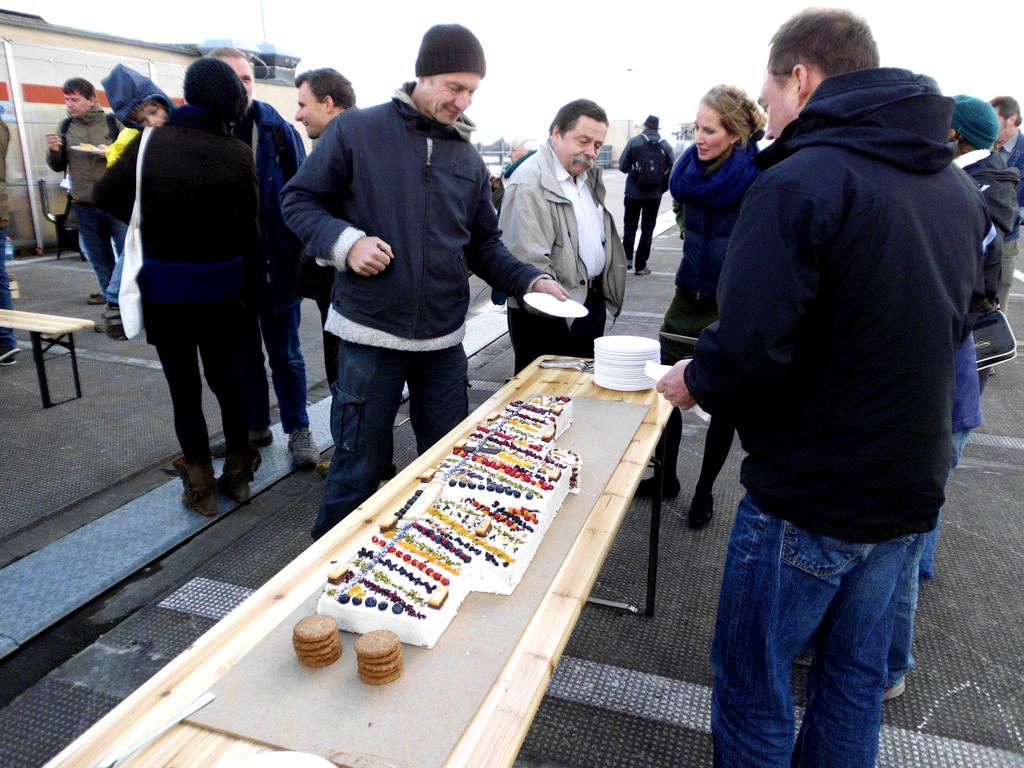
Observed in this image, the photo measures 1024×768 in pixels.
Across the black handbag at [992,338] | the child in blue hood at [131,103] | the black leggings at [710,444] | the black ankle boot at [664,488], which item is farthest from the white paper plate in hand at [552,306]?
the child in blue hood at [131,103]

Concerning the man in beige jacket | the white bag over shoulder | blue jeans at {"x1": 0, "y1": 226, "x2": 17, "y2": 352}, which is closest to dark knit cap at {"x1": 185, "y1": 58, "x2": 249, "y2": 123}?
the white bag over shoulder

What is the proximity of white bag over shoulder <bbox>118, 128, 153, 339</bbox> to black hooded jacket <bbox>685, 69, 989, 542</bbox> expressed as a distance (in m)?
2.50

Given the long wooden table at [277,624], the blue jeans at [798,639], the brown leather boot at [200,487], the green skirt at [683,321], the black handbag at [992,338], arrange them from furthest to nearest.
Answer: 1. the brown leather boot at [200,487]
2. the green skirt at [683,321]
3. the black handbag at [992,338]
4. the blue jeans at [798,639]
5. the long wooden table at [277,624]

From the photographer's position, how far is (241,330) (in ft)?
11.3

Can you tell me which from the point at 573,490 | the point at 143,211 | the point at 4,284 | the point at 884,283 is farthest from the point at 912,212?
the point at 4,284

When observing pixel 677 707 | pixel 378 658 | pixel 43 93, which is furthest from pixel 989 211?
pixel 43 93

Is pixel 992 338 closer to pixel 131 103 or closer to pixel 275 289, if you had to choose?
pixel 275 289

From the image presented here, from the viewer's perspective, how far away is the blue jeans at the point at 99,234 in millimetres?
6395

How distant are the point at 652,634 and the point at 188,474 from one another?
2306mm

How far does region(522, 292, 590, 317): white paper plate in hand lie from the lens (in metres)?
2.44

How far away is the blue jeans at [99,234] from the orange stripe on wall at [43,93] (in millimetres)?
3495

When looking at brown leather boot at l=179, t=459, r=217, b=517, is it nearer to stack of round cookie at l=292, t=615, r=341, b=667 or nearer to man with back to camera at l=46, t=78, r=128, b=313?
stack of round cookie at l=292, t=615, r=341, b=667

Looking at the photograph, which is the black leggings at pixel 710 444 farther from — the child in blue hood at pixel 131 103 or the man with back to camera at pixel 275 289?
the child in blue hood at pixel 131 103

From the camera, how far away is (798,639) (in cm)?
157
